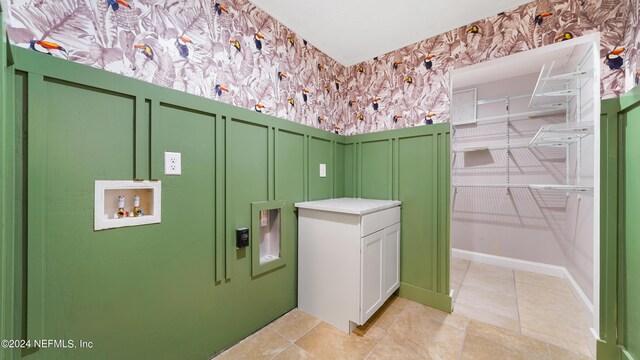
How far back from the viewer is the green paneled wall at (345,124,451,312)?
2.12 metres

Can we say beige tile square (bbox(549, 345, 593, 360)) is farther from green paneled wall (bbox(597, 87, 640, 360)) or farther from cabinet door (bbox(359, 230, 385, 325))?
cabinet door (bbox(359, 230, 385, 325))

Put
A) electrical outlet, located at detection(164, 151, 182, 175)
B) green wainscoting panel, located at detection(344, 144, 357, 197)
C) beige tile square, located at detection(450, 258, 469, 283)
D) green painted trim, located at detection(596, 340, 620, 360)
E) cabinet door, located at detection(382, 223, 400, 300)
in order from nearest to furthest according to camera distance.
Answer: electrical outlet, located at detection(164, 151, 182, 175) → green painted trim, located at detection(596, 340, 620, 360) → cabinet door, located at detection(382, 223, 400, 300) → green wainscoting panel, located at detection(344, 144, 357, 197) → beige tile square, located at detection(450, 258, 469, 283)

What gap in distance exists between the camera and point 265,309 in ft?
6.17

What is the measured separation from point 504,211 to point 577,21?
7.41ft

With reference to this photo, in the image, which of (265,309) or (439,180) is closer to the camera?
(265,309)

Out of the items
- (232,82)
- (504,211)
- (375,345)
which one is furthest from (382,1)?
(504,211)

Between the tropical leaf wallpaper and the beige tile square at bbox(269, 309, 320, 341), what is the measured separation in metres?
1.75

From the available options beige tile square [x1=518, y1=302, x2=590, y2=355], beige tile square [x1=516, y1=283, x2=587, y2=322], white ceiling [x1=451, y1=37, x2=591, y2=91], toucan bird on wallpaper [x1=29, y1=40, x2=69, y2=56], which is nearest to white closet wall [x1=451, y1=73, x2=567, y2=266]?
white ceiling [x1=451, y1=37, x2=591, y2=91]

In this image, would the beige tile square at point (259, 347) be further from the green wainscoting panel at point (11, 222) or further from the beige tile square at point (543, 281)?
the beige tile square at point (543, 281)

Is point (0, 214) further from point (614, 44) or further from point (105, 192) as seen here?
point (614, 44)

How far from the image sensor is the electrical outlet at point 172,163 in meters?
1.36

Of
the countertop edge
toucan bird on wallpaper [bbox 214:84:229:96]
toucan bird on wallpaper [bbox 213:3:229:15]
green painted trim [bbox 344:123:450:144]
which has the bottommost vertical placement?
the countertop edge

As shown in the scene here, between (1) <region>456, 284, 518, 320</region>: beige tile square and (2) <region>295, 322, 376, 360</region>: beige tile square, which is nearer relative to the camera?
(2) <region>295, 322, 376, 360</region>: beige tile square

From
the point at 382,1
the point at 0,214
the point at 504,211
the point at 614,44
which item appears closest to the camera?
the point at 0,214
